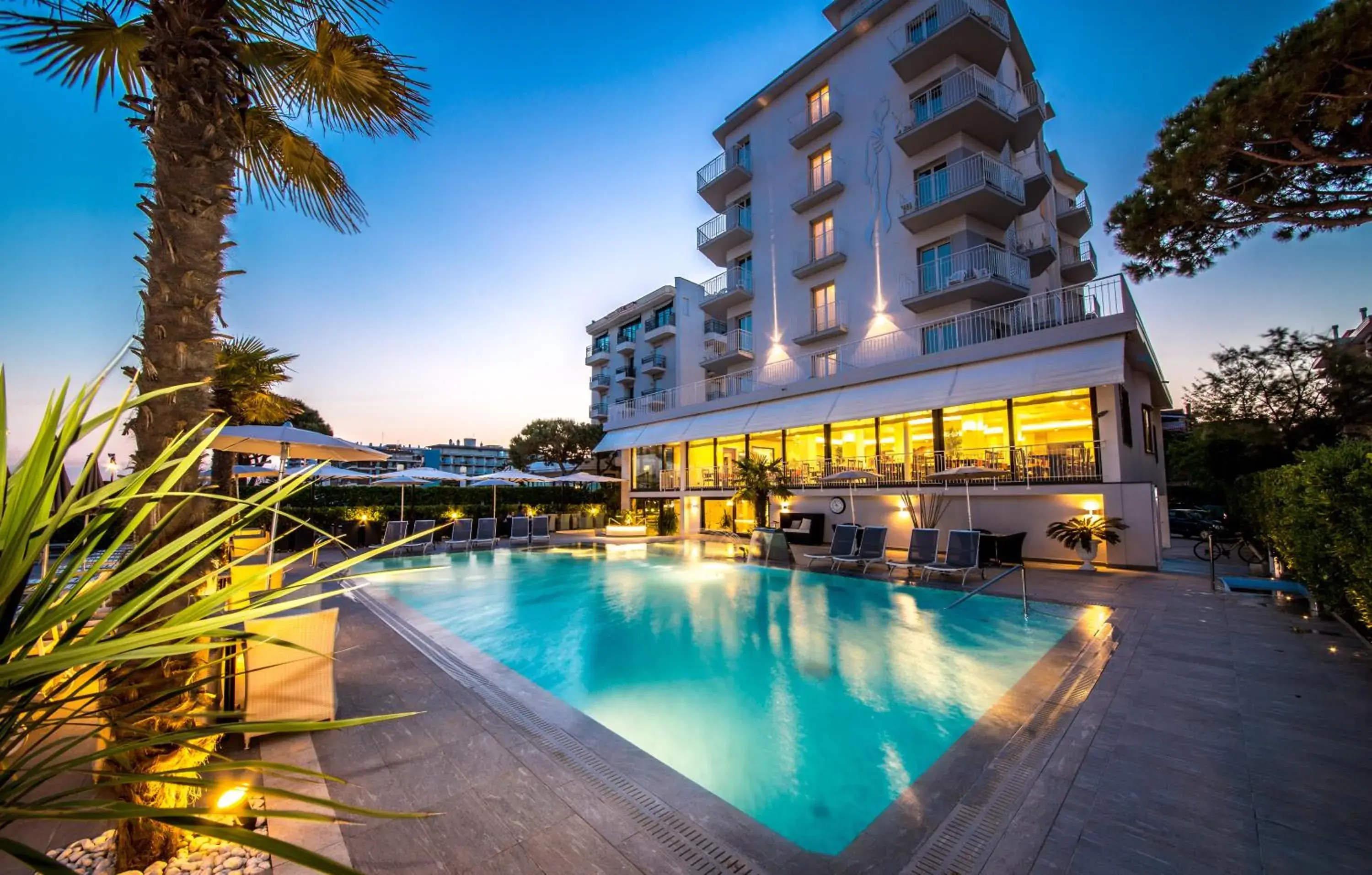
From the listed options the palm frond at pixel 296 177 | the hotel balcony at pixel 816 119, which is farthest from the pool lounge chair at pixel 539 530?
the hotel balcony at pixel 816 119

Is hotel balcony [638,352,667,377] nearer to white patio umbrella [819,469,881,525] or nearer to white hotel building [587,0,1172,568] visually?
white hotel building [587,0,1172,568]

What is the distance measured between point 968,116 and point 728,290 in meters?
9.99

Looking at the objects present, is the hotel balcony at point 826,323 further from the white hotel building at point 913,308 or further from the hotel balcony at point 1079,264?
the hotel balcony at point 1079,264

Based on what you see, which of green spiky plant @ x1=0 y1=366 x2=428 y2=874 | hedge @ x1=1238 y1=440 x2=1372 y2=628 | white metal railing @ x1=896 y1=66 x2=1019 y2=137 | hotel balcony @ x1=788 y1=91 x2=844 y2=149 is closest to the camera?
green spiky plant @ x1=0 y1=366 x2=428 y2=874

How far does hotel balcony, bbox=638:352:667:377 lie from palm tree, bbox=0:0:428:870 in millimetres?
29965

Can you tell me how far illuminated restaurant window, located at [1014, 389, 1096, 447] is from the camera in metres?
14.7

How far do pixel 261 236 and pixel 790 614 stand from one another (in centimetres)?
813

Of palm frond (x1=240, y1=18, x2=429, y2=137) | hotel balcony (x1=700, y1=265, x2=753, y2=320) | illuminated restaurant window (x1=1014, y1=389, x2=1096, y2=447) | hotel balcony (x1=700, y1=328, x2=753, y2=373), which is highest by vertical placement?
hotel balcony (x1=700, y1=265, x2=753, y2=320)

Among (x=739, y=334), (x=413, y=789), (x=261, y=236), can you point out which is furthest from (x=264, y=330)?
(x=739, y=334)

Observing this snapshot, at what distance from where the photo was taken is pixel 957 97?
16328 millimetres

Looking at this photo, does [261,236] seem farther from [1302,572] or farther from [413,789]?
[1302,572]

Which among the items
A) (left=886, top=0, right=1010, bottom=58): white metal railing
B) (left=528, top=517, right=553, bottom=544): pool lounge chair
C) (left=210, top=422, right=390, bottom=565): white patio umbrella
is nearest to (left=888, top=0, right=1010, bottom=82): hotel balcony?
(left=886, top=0, right=1010, bottom=58): white metal railing

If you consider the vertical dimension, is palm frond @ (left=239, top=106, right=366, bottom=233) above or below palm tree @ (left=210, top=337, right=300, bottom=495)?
above

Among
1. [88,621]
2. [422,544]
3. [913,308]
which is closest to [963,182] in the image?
[913,308]
